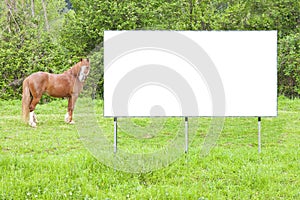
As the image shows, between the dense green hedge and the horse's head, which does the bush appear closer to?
the dense green hedge

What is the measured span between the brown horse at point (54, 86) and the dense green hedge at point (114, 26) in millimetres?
2653

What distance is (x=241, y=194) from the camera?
6.83 m

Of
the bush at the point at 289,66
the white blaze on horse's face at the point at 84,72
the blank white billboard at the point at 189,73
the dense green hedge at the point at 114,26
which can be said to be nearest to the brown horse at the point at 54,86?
the white blaze on horse's face at the point at 84,72

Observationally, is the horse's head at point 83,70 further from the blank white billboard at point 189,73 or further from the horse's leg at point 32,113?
the blank white billboard at point 189,73

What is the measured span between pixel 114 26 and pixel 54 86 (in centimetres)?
893

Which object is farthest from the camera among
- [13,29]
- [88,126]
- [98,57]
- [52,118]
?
[13,29]

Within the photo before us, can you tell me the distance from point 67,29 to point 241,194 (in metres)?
17.8

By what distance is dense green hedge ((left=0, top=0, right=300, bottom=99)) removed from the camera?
18359 millimetres

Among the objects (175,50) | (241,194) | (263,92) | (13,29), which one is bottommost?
(241,194)

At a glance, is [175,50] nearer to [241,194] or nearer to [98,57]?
[241,194]

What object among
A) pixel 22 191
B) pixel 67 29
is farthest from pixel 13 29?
pixel 22 191

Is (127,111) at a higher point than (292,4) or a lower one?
lower

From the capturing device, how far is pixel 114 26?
2100 cm

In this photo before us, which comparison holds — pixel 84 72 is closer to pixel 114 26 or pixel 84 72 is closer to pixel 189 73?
pixel 189 73
